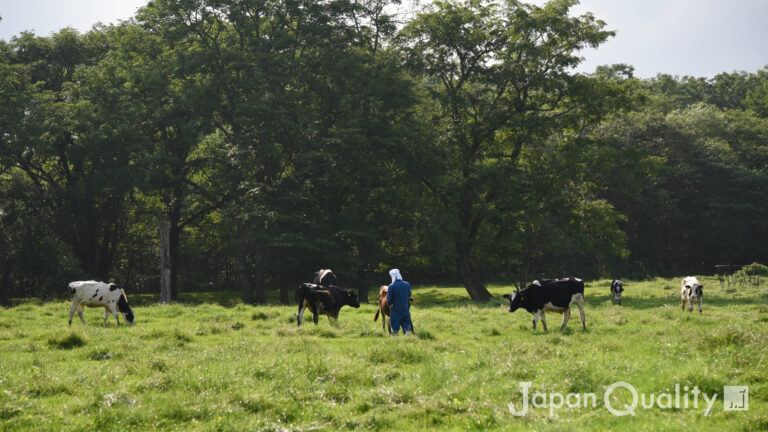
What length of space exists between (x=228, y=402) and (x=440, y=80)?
3250 centimetres

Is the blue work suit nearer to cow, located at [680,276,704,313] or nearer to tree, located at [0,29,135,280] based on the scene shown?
cow, located at [680,276,704,313]

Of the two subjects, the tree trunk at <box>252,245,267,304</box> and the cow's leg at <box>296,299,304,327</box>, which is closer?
the cow's leg at <box>296,299,304,327</box>

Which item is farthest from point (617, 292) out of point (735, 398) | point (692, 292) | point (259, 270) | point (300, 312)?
point (735, 398)

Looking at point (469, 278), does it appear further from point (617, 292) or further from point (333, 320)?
point (333, 320)

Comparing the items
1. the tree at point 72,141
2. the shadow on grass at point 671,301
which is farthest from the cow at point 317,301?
the tree at point 72,141

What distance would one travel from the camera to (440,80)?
3847 cm

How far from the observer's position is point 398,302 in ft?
50.8

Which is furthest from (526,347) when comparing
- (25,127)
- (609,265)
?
(609,265)

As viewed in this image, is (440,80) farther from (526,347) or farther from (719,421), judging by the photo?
(719,421)

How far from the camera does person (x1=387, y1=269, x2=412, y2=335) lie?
15.3 metres

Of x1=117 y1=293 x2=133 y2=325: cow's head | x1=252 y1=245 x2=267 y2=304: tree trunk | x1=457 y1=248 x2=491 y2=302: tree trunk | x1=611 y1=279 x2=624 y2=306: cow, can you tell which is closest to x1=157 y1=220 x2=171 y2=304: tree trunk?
x1=252 y1=245 x2=267 y2=304: tree trunk

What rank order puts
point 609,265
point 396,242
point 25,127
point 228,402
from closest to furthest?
1. point 228,402
2. point 25,127
3. point 396,242
4. point 609,265

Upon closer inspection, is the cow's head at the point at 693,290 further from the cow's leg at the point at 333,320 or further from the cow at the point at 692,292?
the cow's leg at the point at 333,320

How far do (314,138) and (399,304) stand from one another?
2013 centimetres
